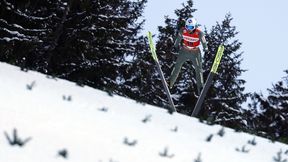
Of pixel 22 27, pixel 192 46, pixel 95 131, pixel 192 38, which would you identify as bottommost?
pixel 95 131

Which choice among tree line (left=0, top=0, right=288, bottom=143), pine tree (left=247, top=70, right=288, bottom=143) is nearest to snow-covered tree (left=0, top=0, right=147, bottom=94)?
tree line (left=0, top=0, right=288, bottom=143)

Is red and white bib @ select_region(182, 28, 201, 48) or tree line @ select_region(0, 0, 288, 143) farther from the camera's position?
tree line @ select_region(0, 0, 288, 143)

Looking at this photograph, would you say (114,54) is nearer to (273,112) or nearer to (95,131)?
(273,112)

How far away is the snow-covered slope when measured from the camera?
15.6ft

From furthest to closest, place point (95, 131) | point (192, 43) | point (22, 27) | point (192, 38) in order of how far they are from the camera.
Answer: point (22, 27), point (192, 43), point (192, 38), point (95, 131)

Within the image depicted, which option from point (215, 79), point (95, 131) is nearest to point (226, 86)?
point (215, 79)

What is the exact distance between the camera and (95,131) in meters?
5.85

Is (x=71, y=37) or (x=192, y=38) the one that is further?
(x=71, y=37)

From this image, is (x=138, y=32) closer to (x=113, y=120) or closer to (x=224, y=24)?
(x=224, y=24)

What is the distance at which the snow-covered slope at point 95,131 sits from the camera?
4754mm

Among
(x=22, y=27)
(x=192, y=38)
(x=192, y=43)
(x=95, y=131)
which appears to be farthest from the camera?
(x=22, y=27)

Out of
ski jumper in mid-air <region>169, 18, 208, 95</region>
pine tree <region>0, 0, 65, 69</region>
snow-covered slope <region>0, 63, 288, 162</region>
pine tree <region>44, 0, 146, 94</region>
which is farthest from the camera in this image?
pine tree <region>44, 0, 146, 94</region>

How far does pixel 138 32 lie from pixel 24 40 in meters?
11.6

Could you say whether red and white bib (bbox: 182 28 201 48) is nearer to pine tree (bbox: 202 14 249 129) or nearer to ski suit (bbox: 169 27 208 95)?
ski suit (bbox: 169 27 208 95)
